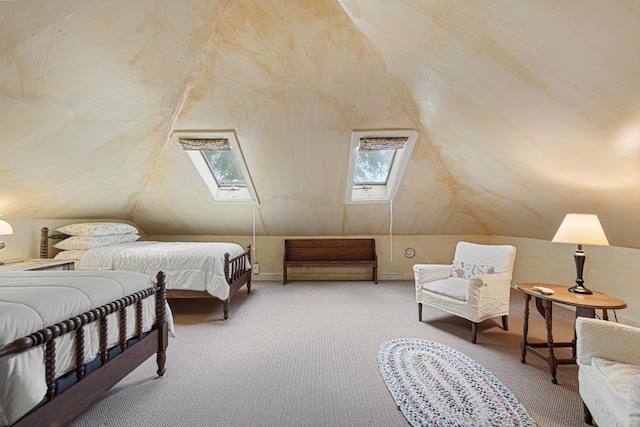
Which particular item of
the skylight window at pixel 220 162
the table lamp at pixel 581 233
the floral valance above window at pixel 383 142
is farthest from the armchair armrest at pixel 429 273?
the skylight window at pixel 220 162

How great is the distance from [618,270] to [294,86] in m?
3.70

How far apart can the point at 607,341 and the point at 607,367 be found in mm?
137

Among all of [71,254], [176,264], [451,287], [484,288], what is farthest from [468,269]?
[71,254]

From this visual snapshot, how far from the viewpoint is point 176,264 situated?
3.22 metres

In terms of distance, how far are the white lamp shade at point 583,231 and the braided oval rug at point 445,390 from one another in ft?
3.83

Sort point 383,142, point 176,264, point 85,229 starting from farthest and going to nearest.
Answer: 1. point 85,229
2. point 383,142
3. point 176,264

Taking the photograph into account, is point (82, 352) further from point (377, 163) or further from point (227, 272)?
point (377, 163)

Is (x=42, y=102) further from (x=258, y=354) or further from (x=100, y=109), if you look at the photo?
(x=258, y=354)

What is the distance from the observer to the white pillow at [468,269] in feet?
9.64

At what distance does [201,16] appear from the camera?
2.02 meters

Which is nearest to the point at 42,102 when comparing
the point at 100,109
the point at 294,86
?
the point at 100,109

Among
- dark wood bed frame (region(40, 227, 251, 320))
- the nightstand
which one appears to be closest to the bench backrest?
dark wood bed frame (region(40, 227, 251, 320))

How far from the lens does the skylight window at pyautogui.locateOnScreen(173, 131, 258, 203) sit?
3309mm

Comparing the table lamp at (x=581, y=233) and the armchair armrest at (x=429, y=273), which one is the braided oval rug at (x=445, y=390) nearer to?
the armchair armrest at (x=429, y=273)
